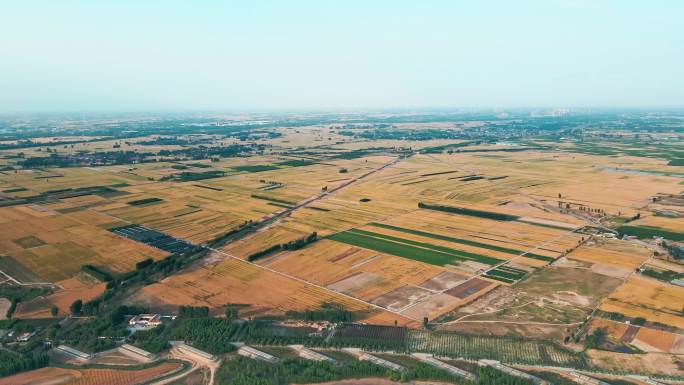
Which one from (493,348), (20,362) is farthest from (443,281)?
(20,362)

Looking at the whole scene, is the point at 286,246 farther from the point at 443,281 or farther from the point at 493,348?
the point at 493,348

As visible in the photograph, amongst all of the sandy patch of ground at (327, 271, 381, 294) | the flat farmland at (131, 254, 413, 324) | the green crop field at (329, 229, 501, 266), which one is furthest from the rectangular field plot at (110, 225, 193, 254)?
the sandy patch of ground at (327, 271, 381, 294)

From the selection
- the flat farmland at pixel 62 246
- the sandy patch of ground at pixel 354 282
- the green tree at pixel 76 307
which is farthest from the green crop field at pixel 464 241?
the green tree at pixel 76 307

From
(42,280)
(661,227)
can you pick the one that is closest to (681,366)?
(661,227)

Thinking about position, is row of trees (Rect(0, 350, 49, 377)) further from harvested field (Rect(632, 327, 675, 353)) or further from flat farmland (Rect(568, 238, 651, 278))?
flat farmland (Rect(568, 238, 651, 278))

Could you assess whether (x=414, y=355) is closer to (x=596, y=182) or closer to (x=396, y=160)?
(x=596, y=182)

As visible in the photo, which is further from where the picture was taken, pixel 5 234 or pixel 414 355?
pixel 5 234

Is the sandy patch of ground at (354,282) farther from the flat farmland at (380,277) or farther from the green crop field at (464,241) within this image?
the green crop field at (464,241)
